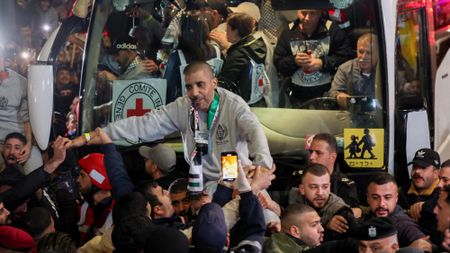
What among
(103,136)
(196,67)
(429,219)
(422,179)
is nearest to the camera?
(429,219)

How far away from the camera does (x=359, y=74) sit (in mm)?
10086

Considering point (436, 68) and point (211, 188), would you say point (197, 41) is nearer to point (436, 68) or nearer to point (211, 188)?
point (211, 188)

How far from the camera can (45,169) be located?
9.66m

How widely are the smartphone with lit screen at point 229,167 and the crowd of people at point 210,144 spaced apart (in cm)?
12

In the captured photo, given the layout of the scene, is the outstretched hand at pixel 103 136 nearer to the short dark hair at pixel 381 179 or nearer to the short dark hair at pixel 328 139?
the short dark hair at pixel 328 139

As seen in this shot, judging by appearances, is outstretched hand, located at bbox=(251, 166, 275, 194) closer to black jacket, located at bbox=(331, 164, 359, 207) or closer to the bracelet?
black jacket, located at bbox=(331, 164, 359, 207)

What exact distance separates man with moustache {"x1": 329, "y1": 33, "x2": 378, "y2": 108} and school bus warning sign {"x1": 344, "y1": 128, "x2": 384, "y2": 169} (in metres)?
0.28

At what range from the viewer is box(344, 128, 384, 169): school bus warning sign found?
32.9 ft

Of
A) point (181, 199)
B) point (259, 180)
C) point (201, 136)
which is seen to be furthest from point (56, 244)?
point (201, 136)

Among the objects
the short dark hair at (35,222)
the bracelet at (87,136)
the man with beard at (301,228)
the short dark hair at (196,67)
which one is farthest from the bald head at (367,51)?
the short dark hair at (35,222)

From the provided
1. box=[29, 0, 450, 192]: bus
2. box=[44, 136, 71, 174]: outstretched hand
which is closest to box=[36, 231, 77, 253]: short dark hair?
box=[44, 136, 71, 174]: outstretched hand

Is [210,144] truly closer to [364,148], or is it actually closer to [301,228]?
[364,148]

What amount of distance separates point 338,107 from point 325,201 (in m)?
1.23

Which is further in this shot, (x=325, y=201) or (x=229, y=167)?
(x=325, y=201)
